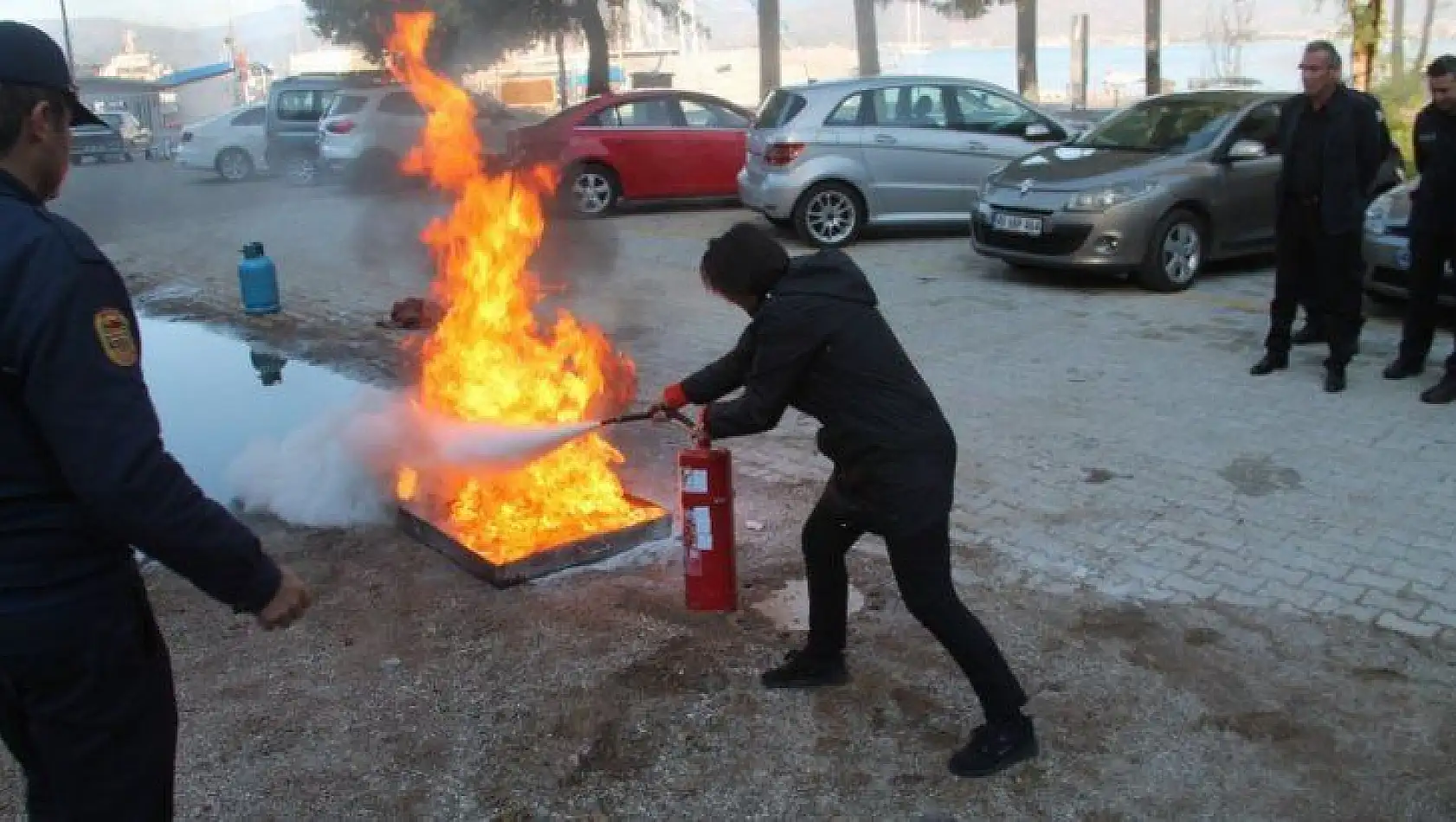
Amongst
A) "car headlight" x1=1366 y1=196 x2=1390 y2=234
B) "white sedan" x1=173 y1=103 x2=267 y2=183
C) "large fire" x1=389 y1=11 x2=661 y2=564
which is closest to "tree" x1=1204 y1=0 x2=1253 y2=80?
"white sedan" x1=173 y1=103 x2=267 y2=183

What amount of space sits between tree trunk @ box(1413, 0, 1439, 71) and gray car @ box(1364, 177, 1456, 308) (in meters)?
5.68

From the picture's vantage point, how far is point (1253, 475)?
574cm

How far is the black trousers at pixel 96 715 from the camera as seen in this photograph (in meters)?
2.11

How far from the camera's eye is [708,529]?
14.1 feet

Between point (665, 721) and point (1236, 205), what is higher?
point (1236, 205)

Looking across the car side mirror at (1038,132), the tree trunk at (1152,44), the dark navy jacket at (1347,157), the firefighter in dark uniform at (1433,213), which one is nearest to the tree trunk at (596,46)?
the tree trunk at (1152,44)

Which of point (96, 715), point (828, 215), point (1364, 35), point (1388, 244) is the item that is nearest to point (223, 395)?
point (96, 715)

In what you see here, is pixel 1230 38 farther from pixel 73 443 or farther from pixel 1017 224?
pixel 73 443

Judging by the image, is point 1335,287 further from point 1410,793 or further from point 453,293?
point 453,293

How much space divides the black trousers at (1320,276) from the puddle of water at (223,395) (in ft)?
19.6

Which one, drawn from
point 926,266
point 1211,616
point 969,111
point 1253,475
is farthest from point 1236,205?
point 1211,616

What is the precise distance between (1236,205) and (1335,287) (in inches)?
136

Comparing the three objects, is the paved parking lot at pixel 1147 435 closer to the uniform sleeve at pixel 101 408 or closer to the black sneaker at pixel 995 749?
the black sneaker at pixel 995 749

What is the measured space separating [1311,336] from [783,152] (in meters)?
6.19
